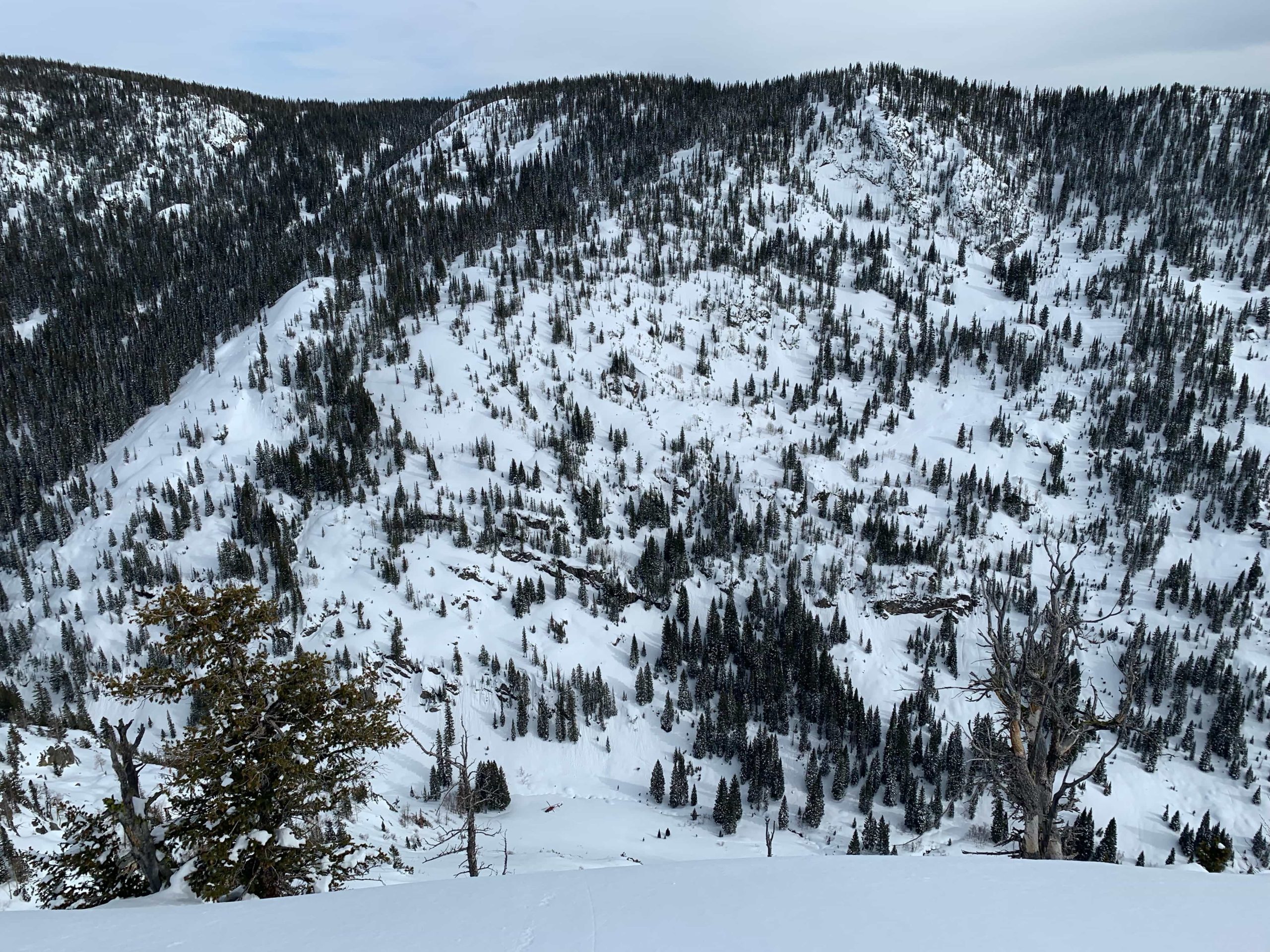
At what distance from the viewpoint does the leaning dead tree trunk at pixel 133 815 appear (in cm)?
1517

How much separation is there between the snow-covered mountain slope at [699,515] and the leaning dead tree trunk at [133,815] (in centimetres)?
2928

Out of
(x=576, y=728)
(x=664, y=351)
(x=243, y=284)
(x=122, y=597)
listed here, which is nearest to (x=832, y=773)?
(x=576, y=728)

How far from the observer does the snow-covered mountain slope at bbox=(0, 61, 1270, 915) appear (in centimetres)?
8875

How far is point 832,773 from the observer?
93250 millimetres

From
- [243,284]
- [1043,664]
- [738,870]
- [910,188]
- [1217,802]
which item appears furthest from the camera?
[910,188]

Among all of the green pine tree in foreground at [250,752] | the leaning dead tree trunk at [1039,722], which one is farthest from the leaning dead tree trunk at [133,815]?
the leaning dead tree trunk at [1039,722]

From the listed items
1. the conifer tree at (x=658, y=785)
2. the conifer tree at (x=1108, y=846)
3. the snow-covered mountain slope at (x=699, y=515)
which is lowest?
the conifer tree at (x=1108, y=846)

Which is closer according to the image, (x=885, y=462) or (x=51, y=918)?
(x=51, y=918)

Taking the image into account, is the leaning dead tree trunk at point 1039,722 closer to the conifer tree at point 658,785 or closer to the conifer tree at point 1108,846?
the conifer tree at point 658,785

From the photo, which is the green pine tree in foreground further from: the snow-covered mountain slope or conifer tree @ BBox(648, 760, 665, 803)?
conifer tree @ BBox(648, 760, 665, 803)

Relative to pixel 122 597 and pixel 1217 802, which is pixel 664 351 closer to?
pixel 122 597

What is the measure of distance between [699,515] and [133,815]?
10765cm

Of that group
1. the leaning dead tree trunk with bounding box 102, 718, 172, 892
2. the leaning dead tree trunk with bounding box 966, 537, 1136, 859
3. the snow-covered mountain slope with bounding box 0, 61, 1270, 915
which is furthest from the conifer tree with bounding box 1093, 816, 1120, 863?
the leaning dead tree trunk with bounding box 102, 718, 172, 892

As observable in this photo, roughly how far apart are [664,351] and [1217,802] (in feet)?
405
